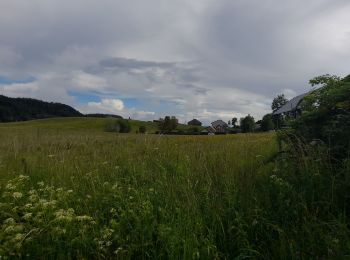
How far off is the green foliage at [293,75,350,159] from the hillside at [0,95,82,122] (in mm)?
112174

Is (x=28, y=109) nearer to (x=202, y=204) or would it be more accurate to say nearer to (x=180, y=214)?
(x=202, y=204)

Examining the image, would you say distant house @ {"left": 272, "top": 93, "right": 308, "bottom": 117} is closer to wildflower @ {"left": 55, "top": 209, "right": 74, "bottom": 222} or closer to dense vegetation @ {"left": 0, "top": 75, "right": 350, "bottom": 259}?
dense vegetation @ {"left": 0, "top": 75, "right": 350, "bottom": 259}

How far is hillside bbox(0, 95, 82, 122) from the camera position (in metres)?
110

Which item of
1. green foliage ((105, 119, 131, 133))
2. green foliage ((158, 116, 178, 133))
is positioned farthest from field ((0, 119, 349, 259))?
green foliage ((105, 119, 131, 133))

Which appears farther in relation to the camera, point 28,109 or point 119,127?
point 28,109

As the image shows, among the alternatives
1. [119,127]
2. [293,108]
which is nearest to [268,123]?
[119,127]

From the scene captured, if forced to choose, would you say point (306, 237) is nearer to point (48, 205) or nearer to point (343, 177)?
point (343, 177)

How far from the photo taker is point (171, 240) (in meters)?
3.25

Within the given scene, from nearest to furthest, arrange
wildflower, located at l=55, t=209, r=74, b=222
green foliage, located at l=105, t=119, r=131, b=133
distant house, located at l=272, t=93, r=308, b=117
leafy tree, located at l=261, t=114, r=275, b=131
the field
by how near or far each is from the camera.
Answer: wildflower, located at l=55, t=209, r=74, b=222
the field
distant house, located at l=272, t=93, r=308, b=117
leafy tree, located at l=261, t=114, r=275, b=131
green foliage, located at l=105, t=119, r=131, b=133

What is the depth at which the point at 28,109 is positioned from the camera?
121 m

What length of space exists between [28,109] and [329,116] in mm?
125876

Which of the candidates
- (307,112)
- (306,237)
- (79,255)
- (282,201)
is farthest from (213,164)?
(79,255)

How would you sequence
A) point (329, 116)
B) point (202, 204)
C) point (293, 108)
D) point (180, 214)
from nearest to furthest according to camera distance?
point (180, 214)
point (202, 204)
point (329, 116)
point (293, 108)

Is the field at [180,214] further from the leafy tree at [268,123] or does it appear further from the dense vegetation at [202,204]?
the leafy tree at [268,123]
